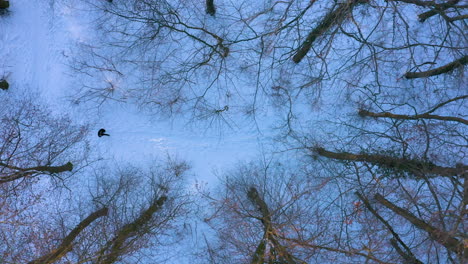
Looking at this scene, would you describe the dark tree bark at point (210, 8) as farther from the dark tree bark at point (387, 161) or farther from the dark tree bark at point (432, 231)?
the dark tree bark at point (432, 231)

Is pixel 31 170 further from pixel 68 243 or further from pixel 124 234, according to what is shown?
pixel 124 234

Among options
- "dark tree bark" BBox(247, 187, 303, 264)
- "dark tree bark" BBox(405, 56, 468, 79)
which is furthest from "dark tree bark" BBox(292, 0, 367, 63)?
"dark tree bark" BBox(247, 187, 303, 264)

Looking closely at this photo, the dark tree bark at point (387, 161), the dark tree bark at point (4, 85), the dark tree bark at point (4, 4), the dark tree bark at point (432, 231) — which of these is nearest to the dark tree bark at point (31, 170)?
the dark tree bark at point (4, 85)

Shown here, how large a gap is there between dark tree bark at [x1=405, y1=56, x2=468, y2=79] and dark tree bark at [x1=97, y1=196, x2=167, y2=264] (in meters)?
7.28

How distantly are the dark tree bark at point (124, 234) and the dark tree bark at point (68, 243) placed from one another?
2.58ft

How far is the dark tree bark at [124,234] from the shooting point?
7008mm

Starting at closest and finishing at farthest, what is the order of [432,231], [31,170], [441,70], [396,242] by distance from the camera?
[432,231]
[396,242]
[31,170]
[441,70]

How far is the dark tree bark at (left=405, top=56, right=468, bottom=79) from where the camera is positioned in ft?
24.5

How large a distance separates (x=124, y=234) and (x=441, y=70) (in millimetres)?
8904

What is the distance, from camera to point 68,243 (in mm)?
7293

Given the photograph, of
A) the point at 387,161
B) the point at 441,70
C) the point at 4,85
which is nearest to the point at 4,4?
the point at 4,85

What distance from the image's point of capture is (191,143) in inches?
334

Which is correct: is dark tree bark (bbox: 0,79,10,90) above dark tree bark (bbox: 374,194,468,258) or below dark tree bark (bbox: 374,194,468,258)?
above

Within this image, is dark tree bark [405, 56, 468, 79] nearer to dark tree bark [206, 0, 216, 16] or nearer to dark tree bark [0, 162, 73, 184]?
dark tree bark [206, 0, 216, 16]
